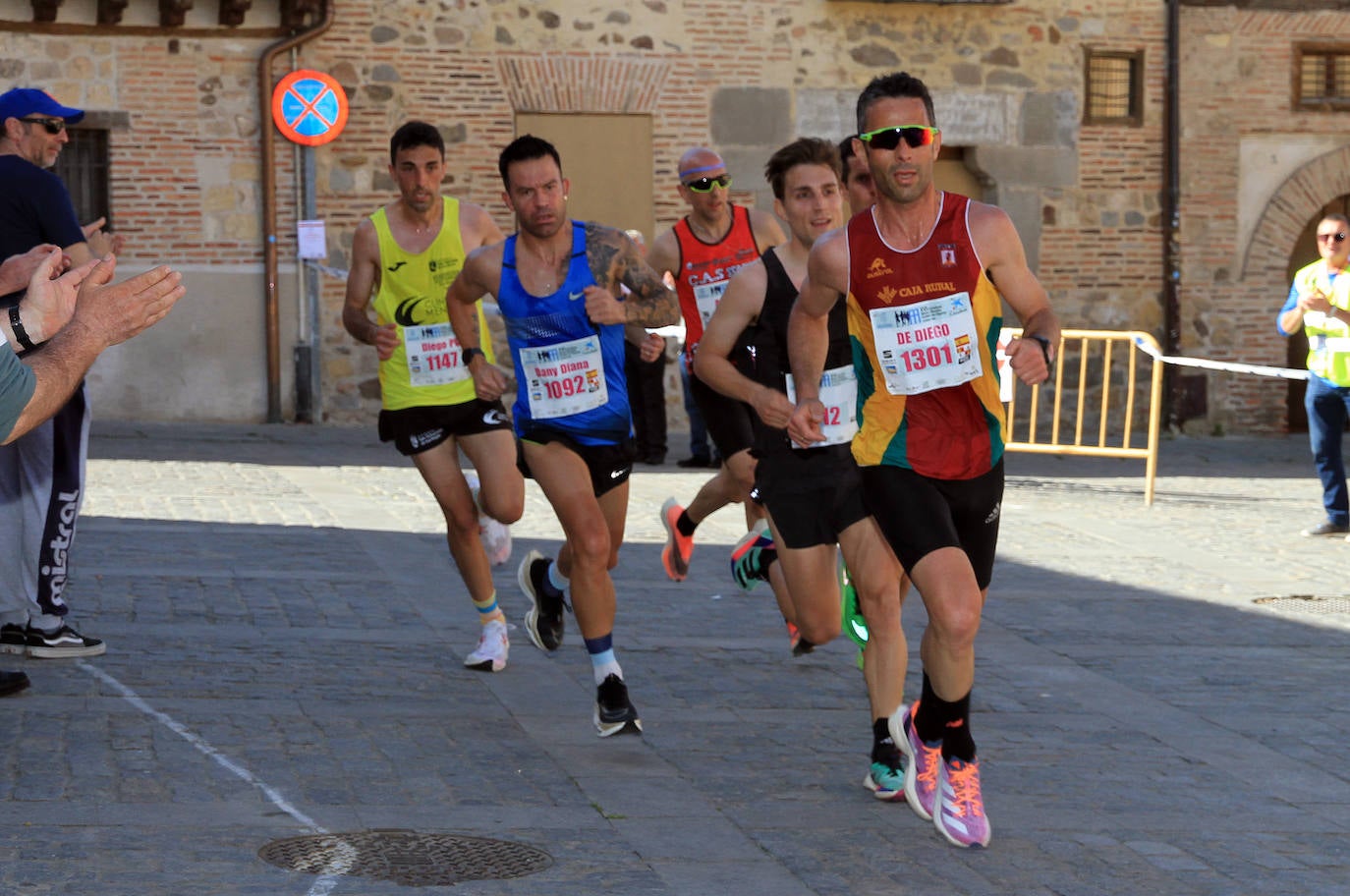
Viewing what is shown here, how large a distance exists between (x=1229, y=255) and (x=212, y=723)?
18807 millimetres

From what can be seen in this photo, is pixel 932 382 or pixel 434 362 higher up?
pixel 932 382

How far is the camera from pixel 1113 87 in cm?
2312

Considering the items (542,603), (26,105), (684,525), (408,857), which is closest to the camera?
(408,857)

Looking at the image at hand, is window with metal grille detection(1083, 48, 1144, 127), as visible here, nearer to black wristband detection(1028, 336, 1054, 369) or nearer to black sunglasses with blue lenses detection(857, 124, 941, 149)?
black sunglasses with blue lenses detection(857, 124, 941, 149)

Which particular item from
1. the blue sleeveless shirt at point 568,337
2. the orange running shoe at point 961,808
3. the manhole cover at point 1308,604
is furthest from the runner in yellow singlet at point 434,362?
the manhole cover at point 1308,604

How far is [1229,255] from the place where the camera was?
23297mm

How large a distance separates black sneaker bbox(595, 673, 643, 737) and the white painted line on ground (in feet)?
4.16

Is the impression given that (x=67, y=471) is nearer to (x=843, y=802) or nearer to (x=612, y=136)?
(x=843, y=802)

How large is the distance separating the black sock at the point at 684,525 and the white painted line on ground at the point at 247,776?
3128 millimetres

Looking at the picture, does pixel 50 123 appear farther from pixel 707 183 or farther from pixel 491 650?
pixel 707 183

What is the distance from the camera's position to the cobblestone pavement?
5156mm

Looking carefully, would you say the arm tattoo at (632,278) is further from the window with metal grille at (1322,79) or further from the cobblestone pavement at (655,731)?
the window with metal grille at (1322,79)

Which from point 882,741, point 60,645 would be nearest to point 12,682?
point 60,645

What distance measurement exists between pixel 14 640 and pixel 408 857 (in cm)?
333
